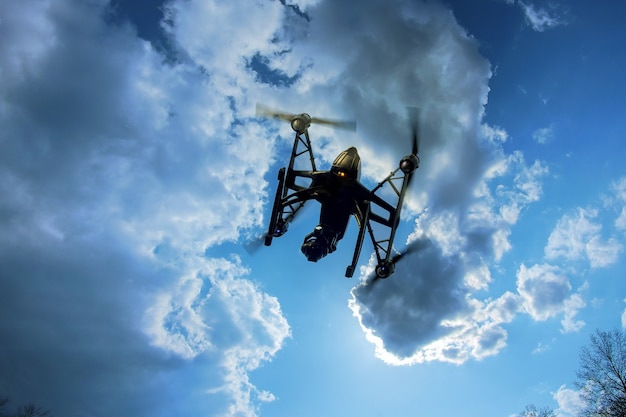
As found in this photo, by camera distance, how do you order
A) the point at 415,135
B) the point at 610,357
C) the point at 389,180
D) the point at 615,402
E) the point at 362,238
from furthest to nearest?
the point at 610,357
the point at 615,402
the point at 389,180
the point at 415,135
the point at 362,238

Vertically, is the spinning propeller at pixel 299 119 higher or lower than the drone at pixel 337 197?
higher

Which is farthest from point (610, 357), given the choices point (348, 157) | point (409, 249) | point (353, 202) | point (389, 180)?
point (348, 157)

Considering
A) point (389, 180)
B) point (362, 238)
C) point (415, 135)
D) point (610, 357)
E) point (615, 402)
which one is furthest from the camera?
point (610, 357)

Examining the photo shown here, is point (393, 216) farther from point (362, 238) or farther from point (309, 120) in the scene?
point (309, 120)

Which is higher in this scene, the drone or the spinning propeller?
the spinning propeller

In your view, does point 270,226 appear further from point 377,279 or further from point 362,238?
point 377,279

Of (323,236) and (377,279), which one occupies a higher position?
(323,236)

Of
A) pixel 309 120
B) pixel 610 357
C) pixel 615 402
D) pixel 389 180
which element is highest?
pixel 309 120

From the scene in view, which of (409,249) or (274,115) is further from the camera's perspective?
(274,115)

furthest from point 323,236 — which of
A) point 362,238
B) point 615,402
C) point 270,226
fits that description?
point 615,402
